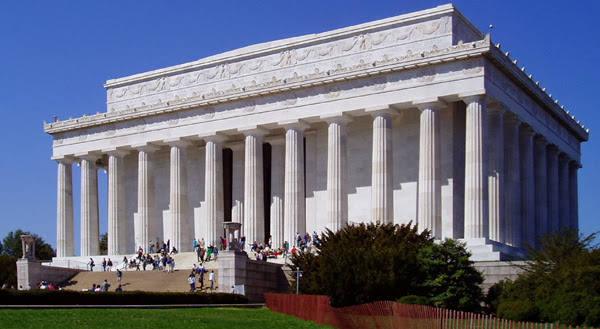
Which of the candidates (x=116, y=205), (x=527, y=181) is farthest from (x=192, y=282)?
(x=527, y=181)

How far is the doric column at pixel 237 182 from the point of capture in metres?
69.6

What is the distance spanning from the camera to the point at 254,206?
A: 64.3 metres

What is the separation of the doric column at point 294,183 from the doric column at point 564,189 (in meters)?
21.9

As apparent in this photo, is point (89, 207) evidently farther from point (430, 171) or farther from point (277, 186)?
point (430, 171)

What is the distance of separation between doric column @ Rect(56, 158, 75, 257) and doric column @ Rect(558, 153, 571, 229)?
4042 cm

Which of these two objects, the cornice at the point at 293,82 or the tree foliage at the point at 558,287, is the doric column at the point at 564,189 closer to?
the cornice at the point at 293,82

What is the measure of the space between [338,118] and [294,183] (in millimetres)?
5743

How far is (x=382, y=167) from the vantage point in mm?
58188

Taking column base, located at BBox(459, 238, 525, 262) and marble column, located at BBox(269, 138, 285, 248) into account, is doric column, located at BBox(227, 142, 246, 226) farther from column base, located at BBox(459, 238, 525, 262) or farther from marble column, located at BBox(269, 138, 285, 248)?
column base, located at BBox(459, 238, 525, 262)

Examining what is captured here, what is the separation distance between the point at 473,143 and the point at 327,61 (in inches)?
569

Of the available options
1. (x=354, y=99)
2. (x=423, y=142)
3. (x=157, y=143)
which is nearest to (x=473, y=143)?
(x=423, y=142)

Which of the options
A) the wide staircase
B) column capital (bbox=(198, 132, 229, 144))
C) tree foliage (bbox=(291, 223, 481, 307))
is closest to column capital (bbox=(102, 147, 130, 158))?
column capital (bbox=(198, 132, 229, 144))

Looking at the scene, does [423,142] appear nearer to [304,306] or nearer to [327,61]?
[327,61]

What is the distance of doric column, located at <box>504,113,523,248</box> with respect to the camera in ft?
194
